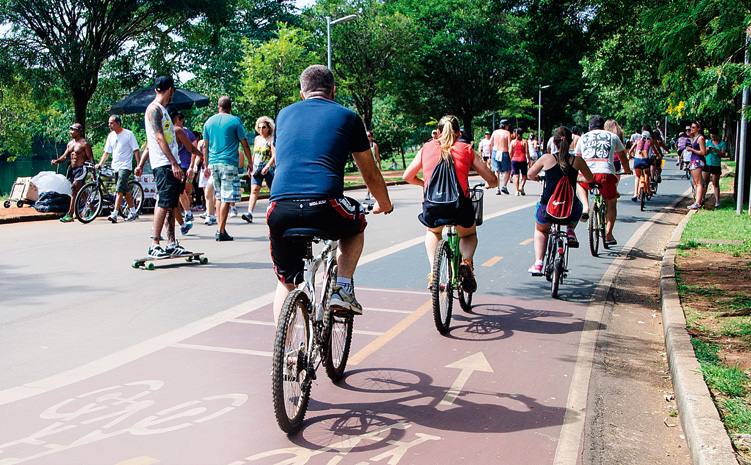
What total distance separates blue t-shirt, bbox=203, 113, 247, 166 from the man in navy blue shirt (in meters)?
6.99

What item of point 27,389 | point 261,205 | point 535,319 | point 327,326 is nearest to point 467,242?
point 535,319

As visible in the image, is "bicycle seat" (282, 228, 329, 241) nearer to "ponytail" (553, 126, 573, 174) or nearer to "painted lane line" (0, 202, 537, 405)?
"painted lane line" (0, 202, 537, 405)

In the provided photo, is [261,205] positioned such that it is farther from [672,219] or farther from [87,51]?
[672,219]

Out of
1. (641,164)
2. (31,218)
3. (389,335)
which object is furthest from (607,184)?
(31,218)

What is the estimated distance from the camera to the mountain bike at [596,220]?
9.66m

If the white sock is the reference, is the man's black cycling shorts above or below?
above

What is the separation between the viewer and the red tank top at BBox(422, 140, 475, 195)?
607cm

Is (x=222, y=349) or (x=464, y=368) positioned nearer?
(x=464, y=368)

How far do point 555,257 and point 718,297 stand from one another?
1.57m

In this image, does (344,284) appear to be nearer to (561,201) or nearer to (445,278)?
(445,278)

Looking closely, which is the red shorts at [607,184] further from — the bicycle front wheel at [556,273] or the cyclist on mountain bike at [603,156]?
the bicycle front wheel at [556,273]

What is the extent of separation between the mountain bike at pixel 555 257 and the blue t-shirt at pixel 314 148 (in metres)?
3.79

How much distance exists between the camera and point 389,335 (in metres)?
5.71

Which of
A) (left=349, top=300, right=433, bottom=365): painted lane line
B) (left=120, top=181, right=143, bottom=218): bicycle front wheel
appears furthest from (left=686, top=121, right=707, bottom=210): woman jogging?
(left=120, top=181, right=143, bottom=218): bicycle front wheel
